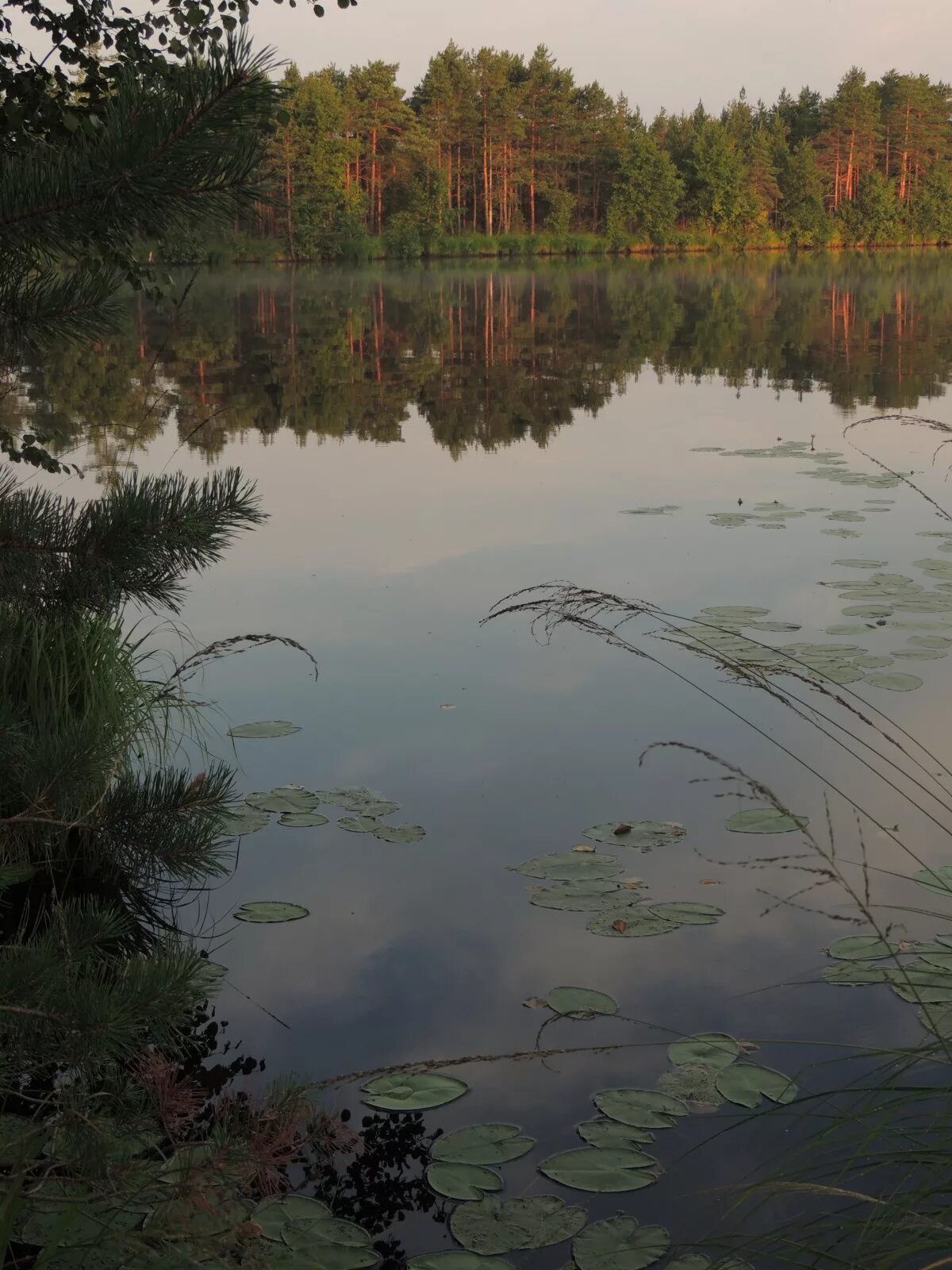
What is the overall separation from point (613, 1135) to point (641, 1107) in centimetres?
9

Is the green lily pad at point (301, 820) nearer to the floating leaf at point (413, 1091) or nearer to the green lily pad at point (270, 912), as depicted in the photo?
the green lily pad at point (270, 912)

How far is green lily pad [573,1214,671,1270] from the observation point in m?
2.20

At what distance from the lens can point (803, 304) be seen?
79.9 ft

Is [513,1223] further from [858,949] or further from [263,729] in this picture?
[263,729]

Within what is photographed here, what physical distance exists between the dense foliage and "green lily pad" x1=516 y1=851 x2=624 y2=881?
137 feet

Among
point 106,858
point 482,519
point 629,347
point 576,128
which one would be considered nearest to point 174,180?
point 106,858

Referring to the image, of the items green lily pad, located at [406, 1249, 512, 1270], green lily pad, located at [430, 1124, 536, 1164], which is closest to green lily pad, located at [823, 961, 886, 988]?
green lily pad, located at [430, 1124, 536, 1164]

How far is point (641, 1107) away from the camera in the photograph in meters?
2.60

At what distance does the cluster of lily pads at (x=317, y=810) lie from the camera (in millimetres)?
3936

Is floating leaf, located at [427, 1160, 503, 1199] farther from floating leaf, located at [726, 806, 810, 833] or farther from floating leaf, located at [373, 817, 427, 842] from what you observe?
floating leaf, located at [726, 806, 810, 833]

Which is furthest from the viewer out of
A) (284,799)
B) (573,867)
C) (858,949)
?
(284,799)

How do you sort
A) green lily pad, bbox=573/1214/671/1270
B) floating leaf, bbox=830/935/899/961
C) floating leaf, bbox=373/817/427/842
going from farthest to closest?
floating leaf, bbox=373/817/427/842, floating leaf, bbox=830/935/899/961, green lily pad, bbox=573/1214/671/1270

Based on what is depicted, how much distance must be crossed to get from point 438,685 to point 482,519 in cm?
314

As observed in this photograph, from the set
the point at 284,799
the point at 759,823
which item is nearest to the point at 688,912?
the point at 759,823
